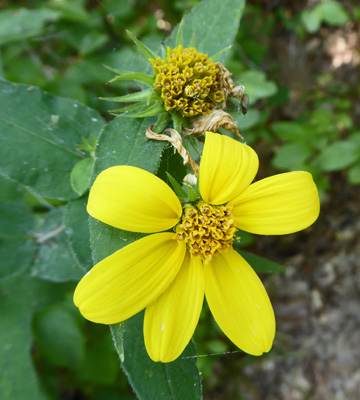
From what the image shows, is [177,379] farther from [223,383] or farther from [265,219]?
[223,383]

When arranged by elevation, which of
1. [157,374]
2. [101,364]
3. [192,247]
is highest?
[192,247]

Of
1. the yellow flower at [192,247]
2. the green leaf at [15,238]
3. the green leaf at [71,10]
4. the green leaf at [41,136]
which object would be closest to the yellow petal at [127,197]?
the yellow flower at [192,247]

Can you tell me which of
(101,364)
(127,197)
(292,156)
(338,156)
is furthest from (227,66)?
(101,364)

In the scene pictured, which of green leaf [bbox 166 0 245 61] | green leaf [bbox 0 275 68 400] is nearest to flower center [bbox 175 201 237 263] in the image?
green leaf [bbox 166 0 245 61]

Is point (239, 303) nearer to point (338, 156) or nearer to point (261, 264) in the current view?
point (261, 264)

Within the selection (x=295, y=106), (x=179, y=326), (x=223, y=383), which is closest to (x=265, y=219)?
(x=179, y=326)

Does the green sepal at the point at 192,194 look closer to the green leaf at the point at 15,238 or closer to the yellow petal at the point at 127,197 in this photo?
the yellow petal at the point at 127,197
